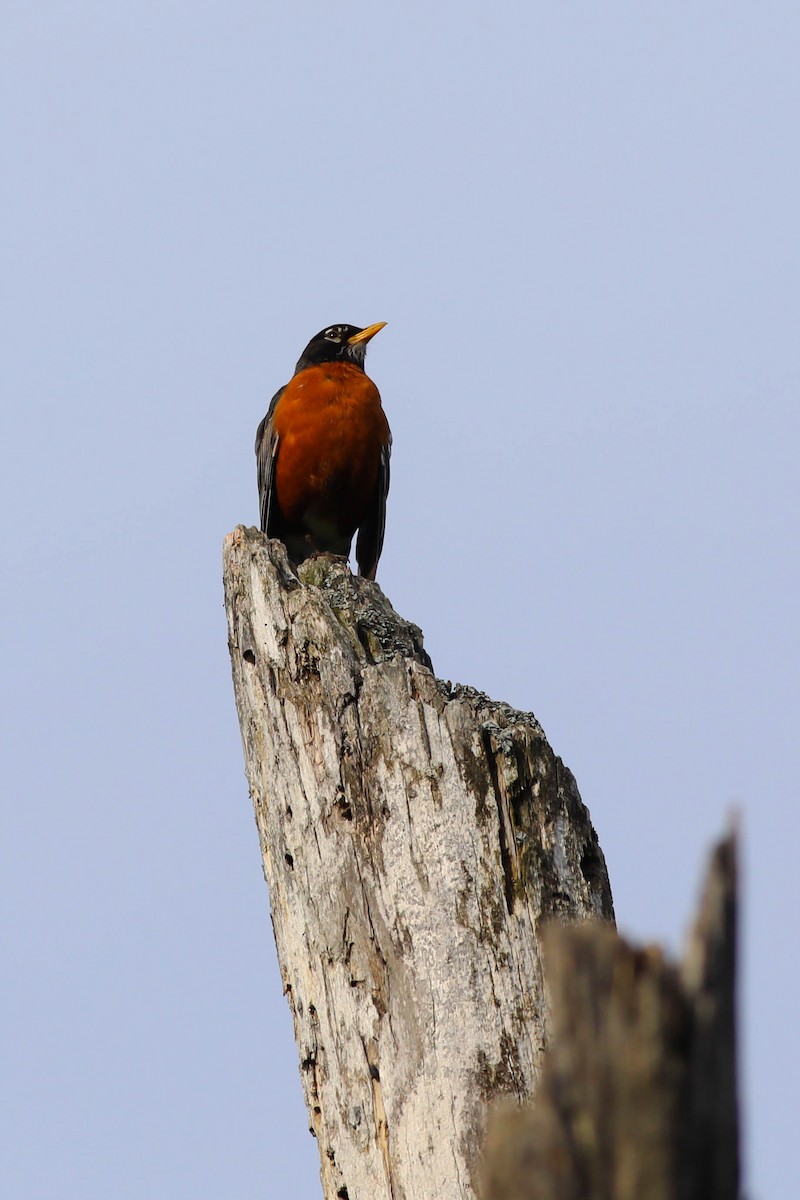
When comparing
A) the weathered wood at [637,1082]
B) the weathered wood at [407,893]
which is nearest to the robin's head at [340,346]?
the weathered wood at [407,893]

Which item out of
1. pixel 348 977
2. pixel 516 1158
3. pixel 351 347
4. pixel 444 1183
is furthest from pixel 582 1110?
pixel 351 347

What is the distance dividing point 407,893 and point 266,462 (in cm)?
605

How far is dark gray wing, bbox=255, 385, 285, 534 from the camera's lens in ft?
33.7

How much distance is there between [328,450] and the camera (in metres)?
10.1

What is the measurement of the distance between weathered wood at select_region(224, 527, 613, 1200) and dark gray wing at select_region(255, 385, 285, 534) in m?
4.85

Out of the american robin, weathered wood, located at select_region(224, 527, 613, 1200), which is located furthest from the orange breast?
weathered wood, located at select_region(224, 527, 613, 1200)

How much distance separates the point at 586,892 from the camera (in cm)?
478

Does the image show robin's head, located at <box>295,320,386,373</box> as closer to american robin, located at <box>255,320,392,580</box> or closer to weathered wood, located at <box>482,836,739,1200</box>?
american robin, located at <box>255,320,392,580</box>

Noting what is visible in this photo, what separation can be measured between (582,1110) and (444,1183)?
2218 millimetres

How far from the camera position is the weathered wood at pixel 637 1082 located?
2.20 m

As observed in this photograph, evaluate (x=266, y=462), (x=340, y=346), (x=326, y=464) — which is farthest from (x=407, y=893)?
(x=340, y=346)

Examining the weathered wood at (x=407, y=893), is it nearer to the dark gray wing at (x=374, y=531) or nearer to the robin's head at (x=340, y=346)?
the dark gray wing at (x=374, y=531)

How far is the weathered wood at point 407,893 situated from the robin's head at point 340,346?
19.9ft

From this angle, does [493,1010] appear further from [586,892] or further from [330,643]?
[330,643]
